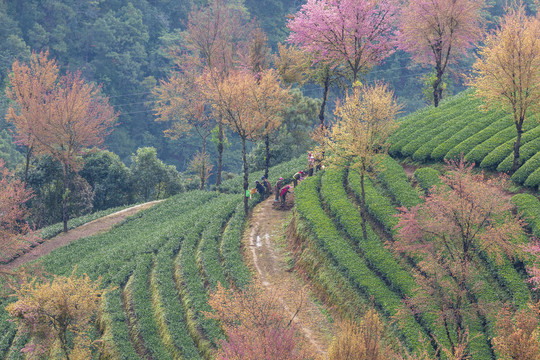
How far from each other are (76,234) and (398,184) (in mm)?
23790

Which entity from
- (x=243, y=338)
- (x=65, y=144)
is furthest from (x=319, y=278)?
(x=65, y=144)

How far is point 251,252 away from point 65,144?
60.3ft

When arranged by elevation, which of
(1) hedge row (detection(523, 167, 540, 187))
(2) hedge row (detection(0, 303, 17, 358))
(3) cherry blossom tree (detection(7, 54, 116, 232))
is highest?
(3) cherry blossom tree (detection(7, 54, 116, 232))

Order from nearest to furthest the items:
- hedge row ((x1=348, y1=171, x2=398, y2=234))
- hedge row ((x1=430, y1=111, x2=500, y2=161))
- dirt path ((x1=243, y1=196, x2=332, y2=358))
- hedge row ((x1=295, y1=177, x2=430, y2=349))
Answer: hedge row ((x1=295, y1=177, x2=430, y2=349)), dirt path ((x1=243, y1=196, x2=332, y2=358)), hedge row ((x1=348, y1=171, x2=398, y2=234)), hedge row ((x1=430, y1=111, x2=500, y2=161))

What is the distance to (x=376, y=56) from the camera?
34.1 metres

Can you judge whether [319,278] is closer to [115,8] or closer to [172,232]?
[172,232]

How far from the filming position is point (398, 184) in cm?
2820

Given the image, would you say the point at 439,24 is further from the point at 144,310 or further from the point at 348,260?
the point at 144,310

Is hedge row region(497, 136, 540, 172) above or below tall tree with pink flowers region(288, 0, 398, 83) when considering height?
→ below

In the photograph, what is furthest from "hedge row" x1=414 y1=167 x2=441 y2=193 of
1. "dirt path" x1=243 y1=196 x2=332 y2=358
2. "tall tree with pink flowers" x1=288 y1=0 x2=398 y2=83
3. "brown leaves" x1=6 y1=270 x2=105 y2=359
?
"brown leaves" x1=6 y1=270 x2=105 y2=359

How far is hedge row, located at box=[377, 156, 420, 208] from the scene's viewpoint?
86.4 feet

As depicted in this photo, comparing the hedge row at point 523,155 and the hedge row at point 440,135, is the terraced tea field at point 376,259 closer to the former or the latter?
the hedge row at point 440,135

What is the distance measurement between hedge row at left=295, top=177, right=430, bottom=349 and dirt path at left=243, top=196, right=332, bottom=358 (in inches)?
77.7

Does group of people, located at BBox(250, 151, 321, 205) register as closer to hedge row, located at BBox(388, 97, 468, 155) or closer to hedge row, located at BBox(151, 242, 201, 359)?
hedge row, located at BBox(388, 97, 468, 155)
